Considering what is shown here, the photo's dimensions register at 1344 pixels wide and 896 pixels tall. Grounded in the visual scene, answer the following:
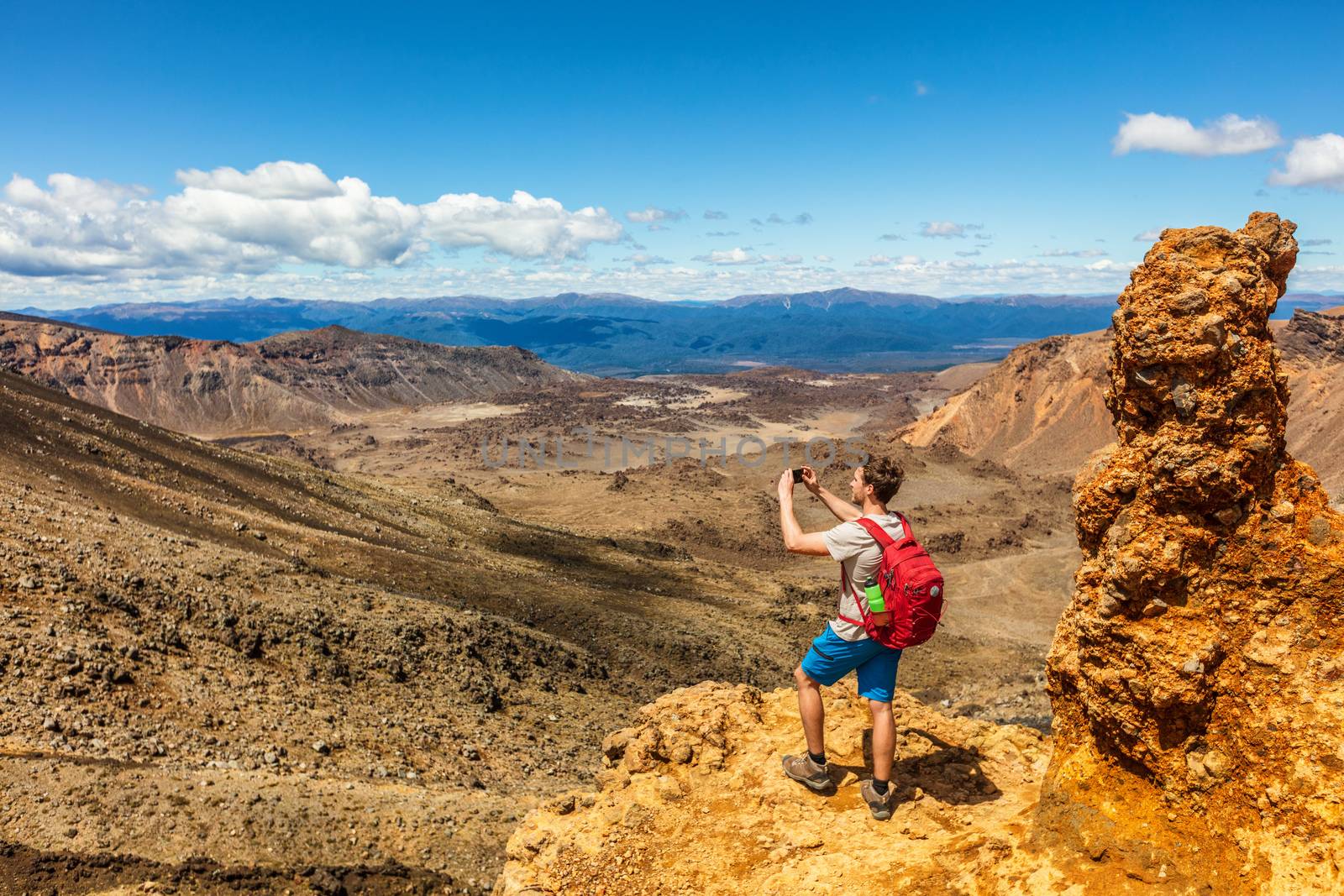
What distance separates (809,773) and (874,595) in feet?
4.31

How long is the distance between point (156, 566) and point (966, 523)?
102 ft

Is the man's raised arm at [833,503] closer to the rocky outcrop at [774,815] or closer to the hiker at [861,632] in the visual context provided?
the hiker at [861,632]

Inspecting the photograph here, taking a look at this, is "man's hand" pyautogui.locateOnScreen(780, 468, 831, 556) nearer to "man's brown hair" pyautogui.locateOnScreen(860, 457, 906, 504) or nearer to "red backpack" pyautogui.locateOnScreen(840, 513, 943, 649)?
"red backpack" pyautogui.locateOnScreen(840, 513, 943, 649)

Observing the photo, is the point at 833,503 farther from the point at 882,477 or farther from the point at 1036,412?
the point at 1036,412

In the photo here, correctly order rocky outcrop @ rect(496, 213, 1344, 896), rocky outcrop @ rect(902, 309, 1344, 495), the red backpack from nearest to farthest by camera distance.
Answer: rocky outcrop @ rect(496, 213, 1344, 896), the red backpack, rocky outcrop @ rect(902, 309, 1344, 495)

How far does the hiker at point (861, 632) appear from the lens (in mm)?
4285

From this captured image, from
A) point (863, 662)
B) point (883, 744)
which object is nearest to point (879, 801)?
point (883, 744)

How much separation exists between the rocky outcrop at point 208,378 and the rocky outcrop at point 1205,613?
88932mm

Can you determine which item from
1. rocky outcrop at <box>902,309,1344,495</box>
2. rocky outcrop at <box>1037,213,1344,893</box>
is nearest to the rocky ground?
rocky outcrop at <box>1037,213,1344,893</box>

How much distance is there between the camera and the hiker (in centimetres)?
429

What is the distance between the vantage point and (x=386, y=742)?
8.79 metres

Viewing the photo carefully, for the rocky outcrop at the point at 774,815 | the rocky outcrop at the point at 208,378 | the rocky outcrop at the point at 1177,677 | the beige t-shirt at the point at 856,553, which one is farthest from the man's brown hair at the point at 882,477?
the rocky outcrop at the point at 208,378

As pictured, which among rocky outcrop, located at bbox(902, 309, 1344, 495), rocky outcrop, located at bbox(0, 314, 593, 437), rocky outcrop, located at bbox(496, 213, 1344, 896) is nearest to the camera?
rocky outcrop, located at bbox(496, 213, 1344, 896)

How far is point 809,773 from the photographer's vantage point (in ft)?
15.8
